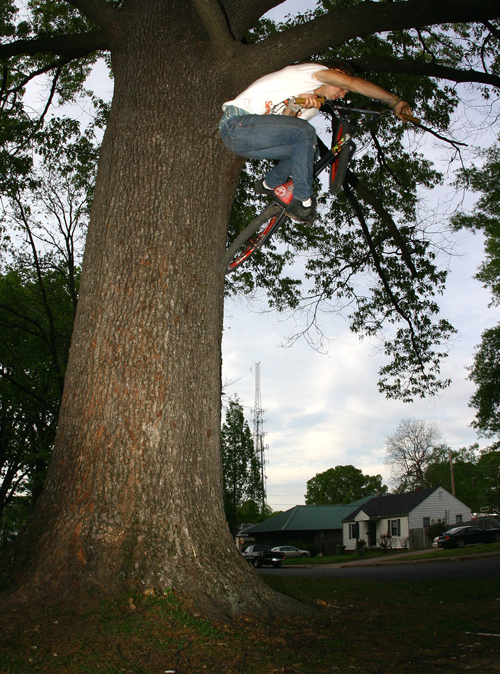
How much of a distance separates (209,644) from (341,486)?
82.3 metres

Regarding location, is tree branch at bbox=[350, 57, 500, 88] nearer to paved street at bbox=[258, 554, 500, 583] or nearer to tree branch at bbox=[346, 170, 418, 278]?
tree branch at bbox=[346, 170, 418, 278]

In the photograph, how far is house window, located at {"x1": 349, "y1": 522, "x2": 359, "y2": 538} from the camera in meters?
42.8

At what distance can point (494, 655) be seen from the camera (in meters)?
3.09

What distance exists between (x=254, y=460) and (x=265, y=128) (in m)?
44.6


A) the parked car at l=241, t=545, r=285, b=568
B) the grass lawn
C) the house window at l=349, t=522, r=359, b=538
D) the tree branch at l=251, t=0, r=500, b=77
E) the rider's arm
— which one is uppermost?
the tree branch at l=251, t=0, r=500, b=77

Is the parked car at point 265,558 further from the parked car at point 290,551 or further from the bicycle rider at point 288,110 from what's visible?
the bicycle rider at point 288,110

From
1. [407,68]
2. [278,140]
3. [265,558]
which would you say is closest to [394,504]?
[265,558]

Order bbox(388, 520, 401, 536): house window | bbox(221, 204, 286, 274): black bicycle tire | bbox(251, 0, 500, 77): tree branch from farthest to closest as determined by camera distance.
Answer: bbox(388, 520, 401, 536): house window < bbox(251, 0, 500, 77): tree branch < bbox(221, 204, 286, 274): black bicycle tire

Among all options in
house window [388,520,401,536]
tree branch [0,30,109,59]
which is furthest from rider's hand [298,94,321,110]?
house window [388,520,401,536]

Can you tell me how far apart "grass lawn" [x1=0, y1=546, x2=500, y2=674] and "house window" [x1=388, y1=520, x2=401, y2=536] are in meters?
38.9

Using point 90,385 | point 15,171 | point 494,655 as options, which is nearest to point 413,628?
point 494,655

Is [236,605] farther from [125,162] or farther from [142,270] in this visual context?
[125,162]

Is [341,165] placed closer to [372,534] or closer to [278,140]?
[278,140]

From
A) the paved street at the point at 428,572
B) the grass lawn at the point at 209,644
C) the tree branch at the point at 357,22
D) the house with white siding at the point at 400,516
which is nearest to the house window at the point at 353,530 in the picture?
the house with white siding at the point at 400,516
